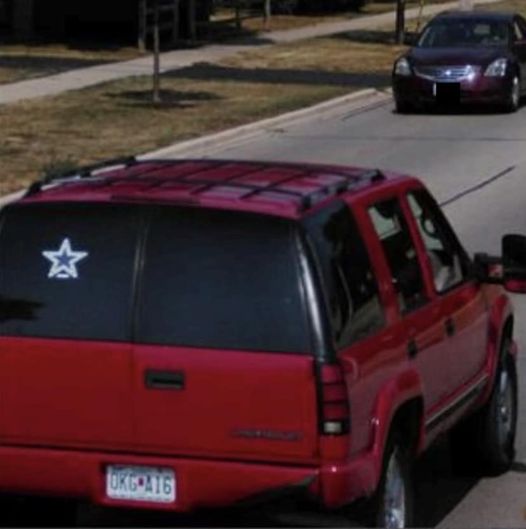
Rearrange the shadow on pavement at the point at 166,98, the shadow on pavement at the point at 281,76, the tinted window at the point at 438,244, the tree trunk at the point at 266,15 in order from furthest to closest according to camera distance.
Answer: the tree trunk at the point at 266,15 → the shadow on pavement at the point at 281,76 → the shadow on pavement at the point at 166,98 → the tinted window at the point at 438,244

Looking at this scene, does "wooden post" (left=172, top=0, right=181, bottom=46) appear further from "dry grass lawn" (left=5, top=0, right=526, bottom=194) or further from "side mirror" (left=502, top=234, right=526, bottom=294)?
"side mirror" (left=502, top=234, right=526, bottom=294)

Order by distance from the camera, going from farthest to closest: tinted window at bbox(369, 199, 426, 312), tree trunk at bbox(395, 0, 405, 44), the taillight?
tree trunk at bbox(395, 0, 405, 44), tinted window at bbox(369, 199, 426, 312), the taillight

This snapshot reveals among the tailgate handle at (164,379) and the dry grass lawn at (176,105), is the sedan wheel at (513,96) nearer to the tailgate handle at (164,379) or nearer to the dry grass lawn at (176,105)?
the dry grass lawn at (176,105)

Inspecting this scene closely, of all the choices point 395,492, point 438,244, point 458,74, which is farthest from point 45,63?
point 395,492

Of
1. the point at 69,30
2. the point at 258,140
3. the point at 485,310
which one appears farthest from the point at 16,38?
the point at 485,310

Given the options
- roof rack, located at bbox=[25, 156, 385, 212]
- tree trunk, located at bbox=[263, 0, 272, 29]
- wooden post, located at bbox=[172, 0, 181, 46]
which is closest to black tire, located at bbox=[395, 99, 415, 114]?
wooden post, located at bbox=[172, 0, 181, 46]

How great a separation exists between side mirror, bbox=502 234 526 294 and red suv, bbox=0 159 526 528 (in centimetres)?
121

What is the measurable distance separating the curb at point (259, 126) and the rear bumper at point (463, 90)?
116 cm

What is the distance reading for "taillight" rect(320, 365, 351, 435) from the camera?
6.64 metres

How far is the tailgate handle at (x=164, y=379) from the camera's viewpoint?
676cm

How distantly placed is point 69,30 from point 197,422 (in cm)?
3607

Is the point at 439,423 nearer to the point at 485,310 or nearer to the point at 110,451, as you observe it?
the point at 485,310

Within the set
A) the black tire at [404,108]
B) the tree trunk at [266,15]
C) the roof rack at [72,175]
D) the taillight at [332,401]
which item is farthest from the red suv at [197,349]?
the tree trunk at [266,15]

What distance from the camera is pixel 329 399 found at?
665 centimetres
